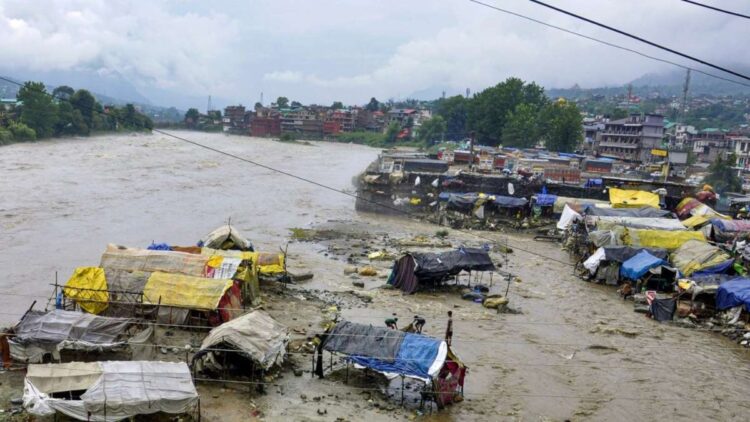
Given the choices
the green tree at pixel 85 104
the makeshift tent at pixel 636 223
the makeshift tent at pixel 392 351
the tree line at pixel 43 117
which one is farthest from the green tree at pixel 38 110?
the makeshift tent at pixel 392 351

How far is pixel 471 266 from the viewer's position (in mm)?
17938

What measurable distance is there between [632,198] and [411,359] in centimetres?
2229

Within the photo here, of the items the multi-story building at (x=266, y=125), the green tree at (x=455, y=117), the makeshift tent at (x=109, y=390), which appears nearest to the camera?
the makeshift tent at (x=109, y=390)

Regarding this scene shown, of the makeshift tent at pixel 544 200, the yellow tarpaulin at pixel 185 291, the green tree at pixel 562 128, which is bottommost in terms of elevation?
the yellow tarpaulin at pixel 185 291

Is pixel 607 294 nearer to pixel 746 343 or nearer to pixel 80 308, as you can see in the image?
pixel 746 343

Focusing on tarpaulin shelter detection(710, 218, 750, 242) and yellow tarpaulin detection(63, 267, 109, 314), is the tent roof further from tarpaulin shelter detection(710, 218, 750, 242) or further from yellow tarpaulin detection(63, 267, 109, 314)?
tarpaulin shelter detection(710, 218, 750, 242)

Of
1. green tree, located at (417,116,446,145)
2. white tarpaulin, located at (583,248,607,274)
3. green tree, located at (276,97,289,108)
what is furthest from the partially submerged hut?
green tree, located at (276,97,289,108)

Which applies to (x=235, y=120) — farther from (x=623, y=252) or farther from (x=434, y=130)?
(x=623, y=252)

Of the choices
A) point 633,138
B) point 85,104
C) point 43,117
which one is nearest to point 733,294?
point 633,138

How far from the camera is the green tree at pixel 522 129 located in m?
61.6

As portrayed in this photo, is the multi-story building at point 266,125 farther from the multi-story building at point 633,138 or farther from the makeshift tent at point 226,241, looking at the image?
the makeshift tent at point 226,241

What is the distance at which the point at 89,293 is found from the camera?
43.7 feet

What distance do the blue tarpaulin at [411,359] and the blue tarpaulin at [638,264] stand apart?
1010 centimetres

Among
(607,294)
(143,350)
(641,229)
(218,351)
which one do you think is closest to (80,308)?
(143,350)
